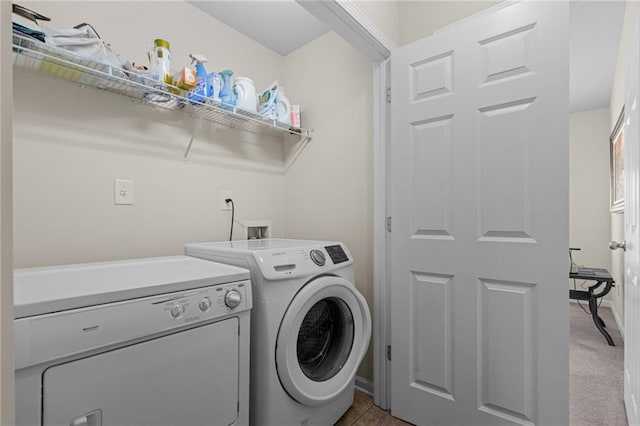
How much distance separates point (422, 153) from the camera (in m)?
1.57

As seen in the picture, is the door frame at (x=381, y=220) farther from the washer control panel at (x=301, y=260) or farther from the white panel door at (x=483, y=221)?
the washer control panel at (x=301, y=260)

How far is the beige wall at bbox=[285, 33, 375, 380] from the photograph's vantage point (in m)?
1.94

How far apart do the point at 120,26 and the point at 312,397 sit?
78.7 inches

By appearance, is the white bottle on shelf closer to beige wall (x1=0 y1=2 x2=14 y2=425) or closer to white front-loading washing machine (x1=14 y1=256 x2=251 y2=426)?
white front-loading washing machine (x1=14 y1=256 x2=251 y2=426)

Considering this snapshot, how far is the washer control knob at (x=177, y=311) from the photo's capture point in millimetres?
949

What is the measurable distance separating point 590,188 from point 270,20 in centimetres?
442

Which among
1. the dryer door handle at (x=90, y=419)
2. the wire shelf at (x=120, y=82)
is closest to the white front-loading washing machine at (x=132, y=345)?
the dryer door handle at (x=90, y=419)

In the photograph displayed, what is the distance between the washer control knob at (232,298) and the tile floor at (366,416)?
970 mm

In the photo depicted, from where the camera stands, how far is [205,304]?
104 centimetres

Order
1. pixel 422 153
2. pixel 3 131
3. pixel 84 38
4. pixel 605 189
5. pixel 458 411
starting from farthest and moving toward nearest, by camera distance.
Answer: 1. pixel 605 189
2. pixel 422 153
3. pixel 458 411
4. pixel 84 38
5. pixel 3 131

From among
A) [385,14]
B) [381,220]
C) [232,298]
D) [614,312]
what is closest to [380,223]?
[381,220]

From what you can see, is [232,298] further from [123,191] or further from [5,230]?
[123,191]

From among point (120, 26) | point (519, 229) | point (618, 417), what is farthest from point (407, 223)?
point (120, 26)

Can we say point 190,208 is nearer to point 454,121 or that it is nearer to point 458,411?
point 454,121
